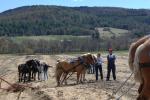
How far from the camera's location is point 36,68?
99.5 ft

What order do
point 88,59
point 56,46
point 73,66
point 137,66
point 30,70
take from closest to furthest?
point 137,66 < point 73,66 < point 88,59 < point 30,70 < point 56,46

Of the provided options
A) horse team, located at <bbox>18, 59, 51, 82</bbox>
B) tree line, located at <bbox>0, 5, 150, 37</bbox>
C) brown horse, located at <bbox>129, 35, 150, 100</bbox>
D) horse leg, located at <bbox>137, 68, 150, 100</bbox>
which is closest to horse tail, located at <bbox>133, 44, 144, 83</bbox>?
brown horse, located at <bbox>129, 35, 150, 100</bbox>

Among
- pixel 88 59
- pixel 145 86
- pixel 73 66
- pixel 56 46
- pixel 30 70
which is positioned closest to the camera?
pixel 145 86

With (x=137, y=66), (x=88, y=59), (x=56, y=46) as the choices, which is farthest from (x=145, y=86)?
(x=56, y=46)

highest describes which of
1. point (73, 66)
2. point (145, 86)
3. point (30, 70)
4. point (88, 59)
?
point (145, 86)

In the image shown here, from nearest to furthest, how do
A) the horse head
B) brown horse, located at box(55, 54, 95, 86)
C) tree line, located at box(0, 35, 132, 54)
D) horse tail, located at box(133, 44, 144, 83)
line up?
horse tail, located at box(133, 44, 144, 83) → brown horse, located at box(55, 54, 95, 86) → the horse head → tree line, located at box(0, 35, 132, 54)

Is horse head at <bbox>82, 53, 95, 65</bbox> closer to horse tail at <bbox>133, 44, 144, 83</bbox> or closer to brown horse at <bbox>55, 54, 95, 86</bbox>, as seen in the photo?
brown horse at <bbox>55, 54, 95, 86</bbox>

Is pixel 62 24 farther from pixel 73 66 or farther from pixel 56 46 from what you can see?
pixel 73 66

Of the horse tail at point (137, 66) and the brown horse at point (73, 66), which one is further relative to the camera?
the brown horse at point (73, 66)

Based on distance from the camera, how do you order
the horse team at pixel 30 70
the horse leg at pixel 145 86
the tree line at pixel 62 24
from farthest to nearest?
1. the tree line at pixel 62 24
2. the horse team at pixel 30 70
3. the horse leg at pixel 145 86

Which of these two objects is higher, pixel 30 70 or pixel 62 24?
pixel 30 70

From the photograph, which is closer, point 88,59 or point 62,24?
point 88,59

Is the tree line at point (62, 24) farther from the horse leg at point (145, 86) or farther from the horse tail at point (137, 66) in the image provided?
the horse leg at point (145, 86)

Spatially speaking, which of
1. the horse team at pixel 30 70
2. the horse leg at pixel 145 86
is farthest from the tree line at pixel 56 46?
the horse leg at pixel 145 86
